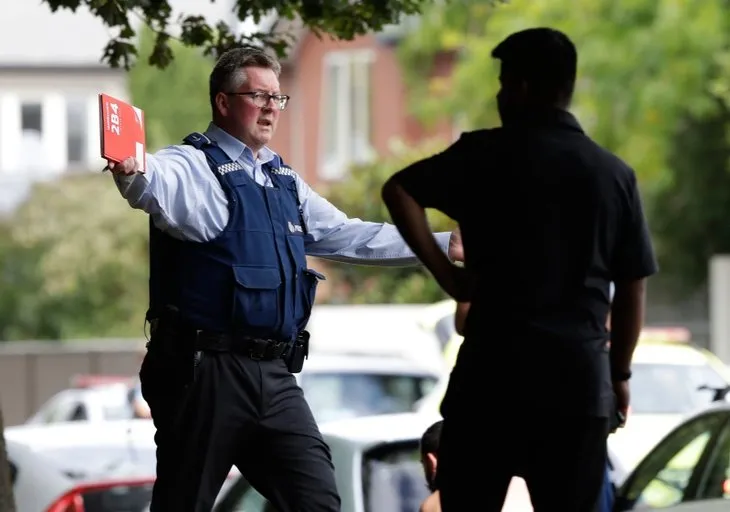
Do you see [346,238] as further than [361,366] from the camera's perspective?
No

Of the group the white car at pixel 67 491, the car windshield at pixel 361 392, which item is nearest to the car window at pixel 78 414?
the car windshield at pixel 361 392

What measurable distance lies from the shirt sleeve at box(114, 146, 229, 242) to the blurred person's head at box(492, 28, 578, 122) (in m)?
1.29

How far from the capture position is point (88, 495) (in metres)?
8.77

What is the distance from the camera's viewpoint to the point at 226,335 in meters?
6.01

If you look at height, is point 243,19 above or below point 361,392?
above

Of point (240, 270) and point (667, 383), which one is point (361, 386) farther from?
point (240, 270)

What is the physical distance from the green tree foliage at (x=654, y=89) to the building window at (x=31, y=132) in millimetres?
27395

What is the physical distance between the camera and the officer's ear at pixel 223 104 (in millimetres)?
6301

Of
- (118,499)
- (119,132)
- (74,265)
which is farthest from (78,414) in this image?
(74,265)

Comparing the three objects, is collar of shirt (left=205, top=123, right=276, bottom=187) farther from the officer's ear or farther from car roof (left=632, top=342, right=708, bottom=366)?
car roof (left=632, top=342, right=708, bottom=366)

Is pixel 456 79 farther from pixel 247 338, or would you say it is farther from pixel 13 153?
pixel 13 153

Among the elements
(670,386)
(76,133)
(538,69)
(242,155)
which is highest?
(538,69)

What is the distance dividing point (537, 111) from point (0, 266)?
38.3 m

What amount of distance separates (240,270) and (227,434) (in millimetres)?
494
